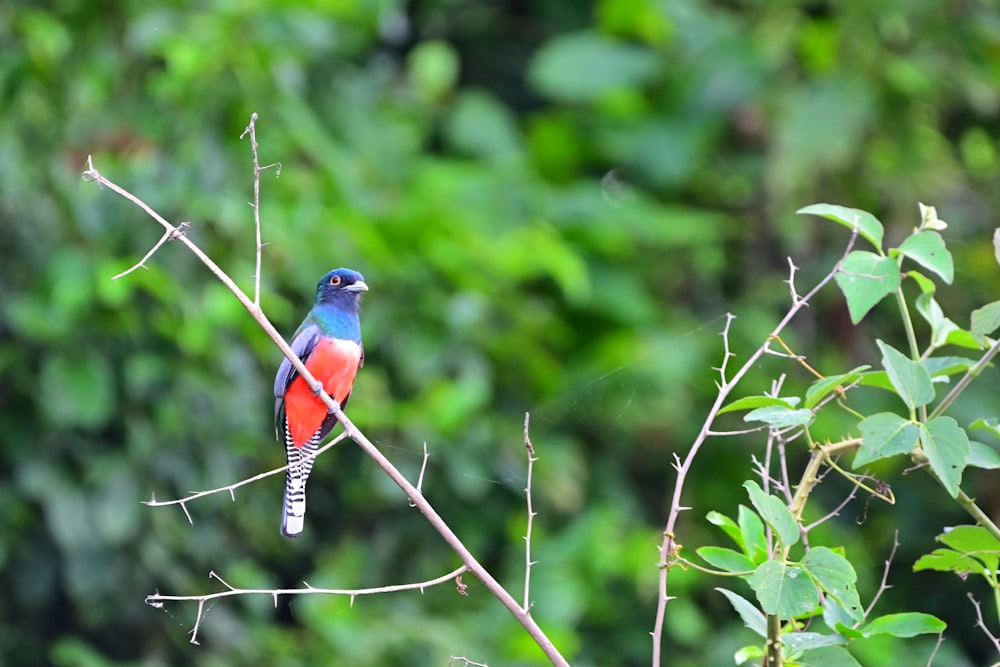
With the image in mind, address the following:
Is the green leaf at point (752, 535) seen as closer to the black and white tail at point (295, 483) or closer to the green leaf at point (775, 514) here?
the green leaf at point (775, 514)

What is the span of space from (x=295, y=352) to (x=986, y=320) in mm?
1193

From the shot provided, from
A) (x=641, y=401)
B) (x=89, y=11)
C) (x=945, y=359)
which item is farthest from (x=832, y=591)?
(x=89, y=11)

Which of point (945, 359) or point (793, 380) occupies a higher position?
point (945, 359)

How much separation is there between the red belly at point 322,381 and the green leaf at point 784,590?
760 mm

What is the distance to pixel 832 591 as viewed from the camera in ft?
5.68

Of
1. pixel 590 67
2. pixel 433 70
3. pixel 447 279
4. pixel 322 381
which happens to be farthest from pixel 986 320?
pixel 433 70

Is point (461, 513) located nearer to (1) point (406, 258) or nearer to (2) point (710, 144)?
(1) point (406, 258)

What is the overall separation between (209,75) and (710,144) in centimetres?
312

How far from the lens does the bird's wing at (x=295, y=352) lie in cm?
211

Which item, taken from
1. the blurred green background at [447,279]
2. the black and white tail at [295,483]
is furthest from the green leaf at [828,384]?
the blurred green background at [447,279]

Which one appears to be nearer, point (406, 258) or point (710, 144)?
point (406, 258)

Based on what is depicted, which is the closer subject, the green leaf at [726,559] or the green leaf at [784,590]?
the green leaf at [784,590]

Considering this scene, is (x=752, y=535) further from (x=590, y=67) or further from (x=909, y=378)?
(x=590, y=67)

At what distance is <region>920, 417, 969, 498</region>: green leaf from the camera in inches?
68.1
